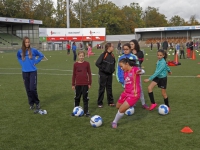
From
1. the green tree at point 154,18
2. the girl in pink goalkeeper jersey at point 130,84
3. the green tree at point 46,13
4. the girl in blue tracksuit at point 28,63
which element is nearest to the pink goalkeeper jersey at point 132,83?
the girl in pink goalkeeper jersey at point 130,84

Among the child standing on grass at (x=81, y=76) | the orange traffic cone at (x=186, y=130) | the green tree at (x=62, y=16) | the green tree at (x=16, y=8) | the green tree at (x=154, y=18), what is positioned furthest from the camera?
the green tree at (x=154, y=18)

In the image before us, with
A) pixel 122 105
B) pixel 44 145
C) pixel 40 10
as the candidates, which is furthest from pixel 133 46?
pixel 40 10

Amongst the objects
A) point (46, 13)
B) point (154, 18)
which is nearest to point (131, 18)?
point (154, 18)

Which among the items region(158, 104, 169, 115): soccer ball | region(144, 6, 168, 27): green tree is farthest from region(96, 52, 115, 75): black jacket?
region(144, 6, 168, 27): green tree

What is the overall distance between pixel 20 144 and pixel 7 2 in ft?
266

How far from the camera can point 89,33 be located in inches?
2862

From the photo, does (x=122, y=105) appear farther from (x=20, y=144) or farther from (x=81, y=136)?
(x=20, y=144)

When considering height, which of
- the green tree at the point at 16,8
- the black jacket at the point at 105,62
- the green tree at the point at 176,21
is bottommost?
the black jacket at the point at 105,62

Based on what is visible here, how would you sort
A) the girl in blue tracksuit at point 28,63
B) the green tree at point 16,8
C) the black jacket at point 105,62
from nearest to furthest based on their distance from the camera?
1. the girl in blue tracksuit at point 28,63
2. the black jacket at point 105,62
3. the green tree at point 16,8

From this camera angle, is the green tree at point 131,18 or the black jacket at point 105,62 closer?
the black jacket at point 105,62

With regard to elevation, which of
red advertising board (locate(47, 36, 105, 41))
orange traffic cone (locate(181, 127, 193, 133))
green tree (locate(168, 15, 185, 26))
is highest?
green tree (locate(168, 15, 185, 26))

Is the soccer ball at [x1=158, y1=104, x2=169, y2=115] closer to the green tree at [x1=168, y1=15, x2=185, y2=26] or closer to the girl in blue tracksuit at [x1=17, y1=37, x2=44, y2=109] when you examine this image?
the girl in blue tracksuit at [x1=17, y1=37, x2=44, y2=109]

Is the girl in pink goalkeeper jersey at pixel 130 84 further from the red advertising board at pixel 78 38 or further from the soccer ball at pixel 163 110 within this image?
the red advertising board at pixel 78 38

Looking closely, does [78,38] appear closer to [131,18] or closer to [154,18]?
[131,18]
